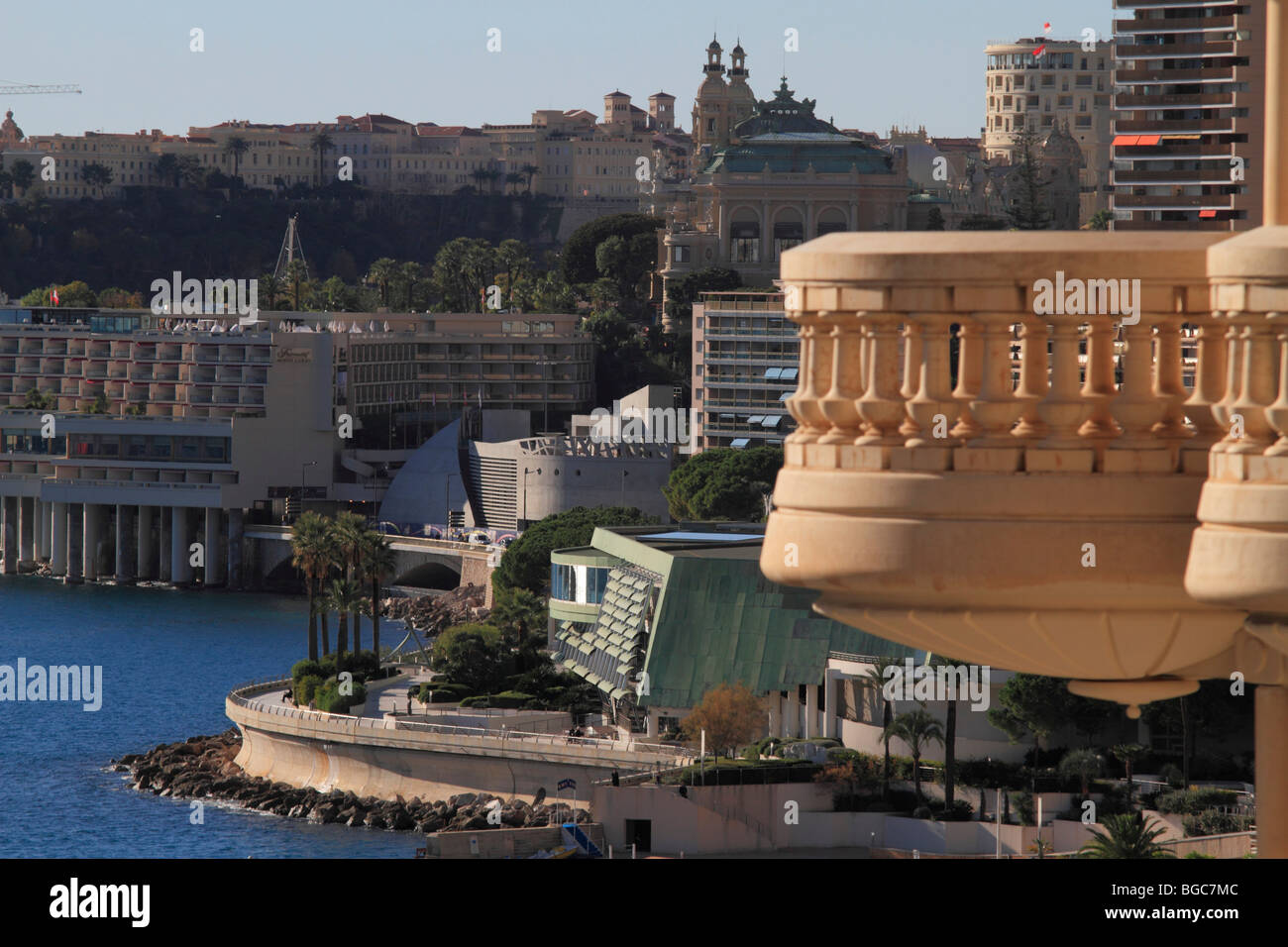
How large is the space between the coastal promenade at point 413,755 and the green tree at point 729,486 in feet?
89.6

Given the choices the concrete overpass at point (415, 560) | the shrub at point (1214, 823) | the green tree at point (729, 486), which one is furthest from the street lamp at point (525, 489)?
the shrub at point (1214, 823)

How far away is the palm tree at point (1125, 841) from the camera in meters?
34.7

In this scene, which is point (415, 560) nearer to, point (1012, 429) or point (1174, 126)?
point (1174, 126)

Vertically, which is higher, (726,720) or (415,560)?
(726,720)

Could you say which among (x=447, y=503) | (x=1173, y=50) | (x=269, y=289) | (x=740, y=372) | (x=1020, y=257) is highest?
(x=1173, y=50)

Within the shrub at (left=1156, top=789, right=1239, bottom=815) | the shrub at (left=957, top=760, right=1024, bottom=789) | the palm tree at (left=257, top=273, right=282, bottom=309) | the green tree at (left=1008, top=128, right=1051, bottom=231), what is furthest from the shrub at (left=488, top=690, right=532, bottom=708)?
the palm tree at (left=257, top=273, right=282, bottom=309)

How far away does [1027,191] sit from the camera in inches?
4889

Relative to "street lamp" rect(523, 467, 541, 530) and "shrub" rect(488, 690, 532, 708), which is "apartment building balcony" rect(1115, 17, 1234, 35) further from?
"shrub" rect(488, 690, 532, 708)

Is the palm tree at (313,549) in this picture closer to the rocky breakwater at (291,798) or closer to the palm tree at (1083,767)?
the rocky breakwater at (291,798)

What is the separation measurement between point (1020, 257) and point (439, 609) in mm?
92183

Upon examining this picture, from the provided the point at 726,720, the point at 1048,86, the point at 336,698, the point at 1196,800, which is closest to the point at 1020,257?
the point at 1196,800

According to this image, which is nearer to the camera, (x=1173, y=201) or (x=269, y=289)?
(x=1173, y=201)
